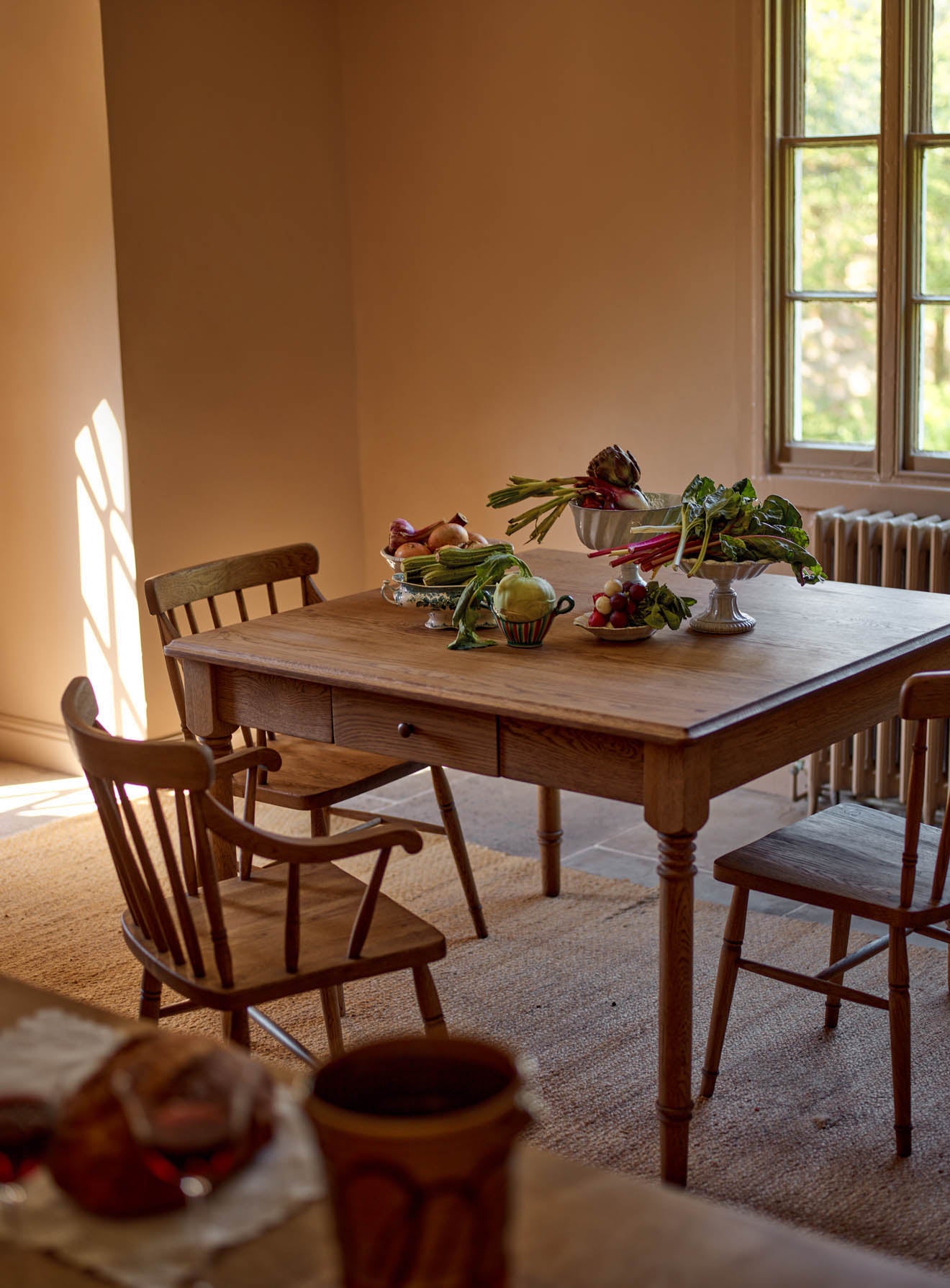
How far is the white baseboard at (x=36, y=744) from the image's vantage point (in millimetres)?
4824

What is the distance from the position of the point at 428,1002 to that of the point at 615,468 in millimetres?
1082

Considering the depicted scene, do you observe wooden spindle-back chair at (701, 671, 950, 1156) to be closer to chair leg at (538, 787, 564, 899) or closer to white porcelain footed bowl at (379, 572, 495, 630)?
white porcelain footed bowl at (379, 572, 495, 630)

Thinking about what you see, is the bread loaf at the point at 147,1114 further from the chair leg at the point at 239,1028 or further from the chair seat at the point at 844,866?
the chair seat at the point at 844,866

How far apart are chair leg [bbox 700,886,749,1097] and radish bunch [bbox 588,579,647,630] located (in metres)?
0.52

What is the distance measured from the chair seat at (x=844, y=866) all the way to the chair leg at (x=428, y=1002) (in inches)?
21.3

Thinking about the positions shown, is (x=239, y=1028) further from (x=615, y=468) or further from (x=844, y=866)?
(x=615, y=468)

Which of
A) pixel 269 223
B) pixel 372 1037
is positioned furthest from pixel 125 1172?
pixel 269 223

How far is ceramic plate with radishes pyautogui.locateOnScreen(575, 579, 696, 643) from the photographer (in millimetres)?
2580

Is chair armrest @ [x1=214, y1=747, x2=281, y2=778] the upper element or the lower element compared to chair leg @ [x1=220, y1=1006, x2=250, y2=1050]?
upper

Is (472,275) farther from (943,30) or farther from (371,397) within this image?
(943,30)

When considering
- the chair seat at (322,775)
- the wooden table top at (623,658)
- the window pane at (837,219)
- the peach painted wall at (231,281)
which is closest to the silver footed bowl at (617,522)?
the wooden table top at (623,658)

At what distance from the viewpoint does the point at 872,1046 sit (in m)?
2.88

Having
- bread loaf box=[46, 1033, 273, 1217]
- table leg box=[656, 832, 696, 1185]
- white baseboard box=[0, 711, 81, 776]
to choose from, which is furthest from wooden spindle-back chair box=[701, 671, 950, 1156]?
white baseboard box=[0, 711, 81, 776]

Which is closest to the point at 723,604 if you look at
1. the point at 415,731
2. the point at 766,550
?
the point at 766,550
